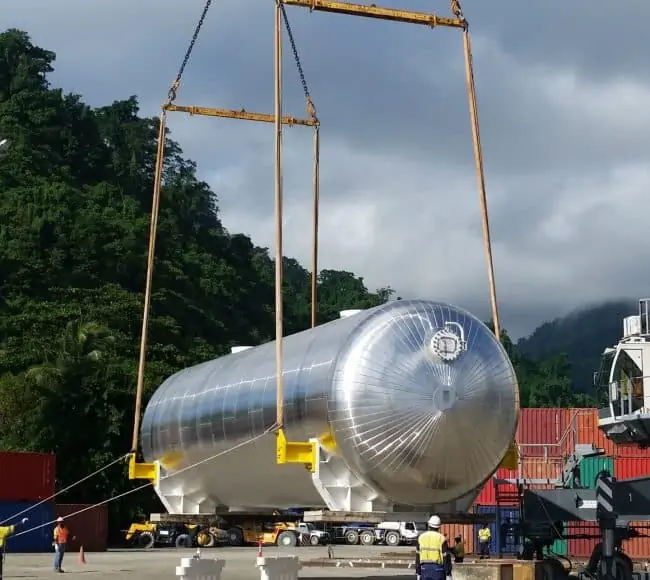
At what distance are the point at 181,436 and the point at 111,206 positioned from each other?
230ft

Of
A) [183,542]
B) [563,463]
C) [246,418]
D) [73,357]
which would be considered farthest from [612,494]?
[73,357]

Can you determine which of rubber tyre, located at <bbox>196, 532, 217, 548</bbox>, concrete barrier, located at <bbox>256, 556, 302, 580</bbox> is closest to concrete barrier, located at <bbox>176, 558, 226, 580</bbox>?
concrete barrier, located at <bbox>256, 556, 302, 580</bbox>

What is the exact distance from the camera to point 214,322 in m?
80.1

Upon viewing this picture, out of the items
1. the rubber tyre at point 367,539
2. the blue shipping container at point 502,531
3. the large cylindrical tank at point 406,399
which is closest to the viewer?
the large cylindrical tank at point 406,399

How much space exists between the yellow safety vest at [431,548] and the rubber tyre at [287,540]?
32.1 metres

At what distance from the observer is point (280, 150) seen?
64.0 feet

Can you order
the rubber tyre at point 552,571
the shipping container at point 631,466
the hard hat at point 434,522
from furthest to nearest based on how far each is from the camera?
the shipping container at point 631,466, the rubber tyre at point 552,571, the hard hat at point 434,522

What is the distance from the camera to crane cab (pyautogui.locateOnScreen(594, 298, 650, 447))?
79.9ft

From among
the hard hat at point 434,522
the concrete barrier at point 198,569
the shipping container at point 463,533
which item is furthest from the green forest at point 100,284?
the hard hat at point 434,522

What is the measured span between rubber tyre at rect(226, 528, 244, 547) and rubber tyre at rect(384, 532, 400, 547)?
6.28m

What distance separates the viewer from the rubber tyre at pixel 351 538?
5262 cm

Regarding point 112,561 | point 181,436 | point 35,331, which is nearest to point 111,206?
point 35,331

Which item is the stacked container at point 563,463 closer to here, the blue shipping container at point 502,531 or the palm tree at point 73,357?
the blue shipping container at point 502,531

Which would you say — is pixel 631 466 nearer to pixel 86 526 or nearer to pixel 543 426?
pixel 543 426
